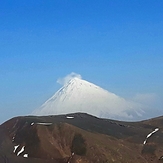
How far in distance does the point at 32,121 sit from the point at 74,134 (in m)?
22.2

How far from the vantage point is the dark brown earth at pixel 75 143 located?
122 metres

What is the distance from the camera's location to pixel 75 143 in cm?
13025

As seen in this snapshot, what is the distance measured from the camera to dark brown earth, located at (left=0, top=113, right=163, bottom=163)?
121750 mm

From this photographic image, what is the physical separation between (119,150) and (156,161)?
41.0 feet

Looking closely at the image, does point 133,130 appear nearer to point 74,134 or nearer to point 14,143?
point 74,134

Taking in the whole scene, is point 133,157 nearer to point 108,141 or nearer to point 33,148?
point 108,141

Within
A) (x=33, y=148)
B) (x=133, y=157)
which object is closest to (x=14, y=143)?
(x=33, y=148)

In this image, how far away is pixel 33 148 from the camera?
128875mm

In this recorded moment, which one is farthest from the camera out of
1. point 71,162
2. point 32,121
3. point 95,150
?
point 32,121

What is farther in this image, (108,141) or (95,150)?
(108,141)

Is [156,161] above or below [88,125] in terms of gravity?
below

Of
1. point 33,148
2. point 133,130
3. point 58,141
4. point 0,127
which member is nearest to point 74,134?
point 58,141

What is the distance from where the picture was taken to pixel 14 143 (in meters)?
136

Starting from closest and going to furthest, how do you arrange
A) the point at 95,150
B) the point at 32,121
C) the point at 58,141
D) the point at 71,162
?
1. the point at 71,162
2. the point at 95,150
3. the point at 58,141
4. the point at 32,121
